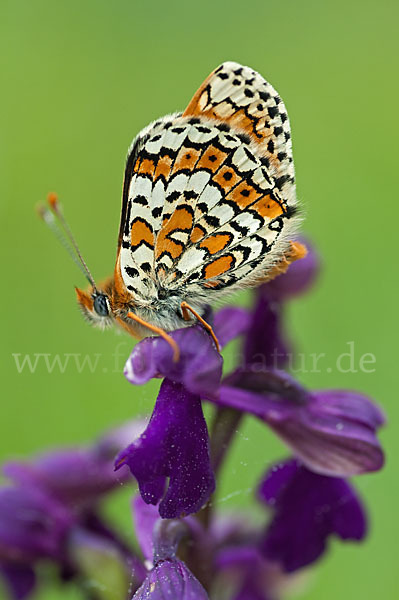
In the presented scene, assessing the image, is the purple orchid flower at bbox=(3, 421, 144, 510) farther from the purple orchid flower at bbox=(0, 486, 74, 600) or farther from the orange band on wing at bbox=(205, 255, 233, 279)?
the orange band on wing at bbox=(205, 255, 233, 279)

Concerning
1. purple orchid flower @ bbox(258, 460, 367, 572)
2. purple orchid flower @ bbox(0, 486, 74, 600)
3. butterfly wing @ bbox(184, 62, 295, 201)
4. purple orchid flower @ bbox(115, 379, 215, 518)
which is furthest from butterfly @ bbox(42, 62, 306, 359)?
purple orchid flower @ bbox(0, 486, 74, 600)

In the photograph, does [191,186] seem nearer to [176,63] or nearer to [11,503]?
[11,503]

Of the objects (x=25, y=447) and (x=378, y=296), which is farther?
(x=378, y=296)

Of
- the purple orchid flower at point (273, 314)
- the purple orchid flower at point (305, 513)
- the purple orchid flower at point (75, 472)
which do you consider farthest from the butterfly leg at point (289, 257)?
the purple orchid flower at point (75, 472)

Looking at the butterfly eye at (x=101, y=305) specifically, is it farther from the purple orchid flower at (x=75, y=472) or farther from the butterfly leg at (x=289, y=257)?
the purple orchid flower at (x=75, y=472)

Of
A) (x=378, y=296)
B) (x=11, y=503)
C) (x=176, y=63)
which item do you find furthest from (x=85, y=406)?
(x=176, y=63)

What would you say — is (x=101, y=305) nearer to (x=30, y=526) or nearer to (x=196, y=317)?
(x=196, y=317)

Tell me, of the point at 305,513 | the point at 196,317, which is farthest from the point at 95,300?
the point at 305,513
